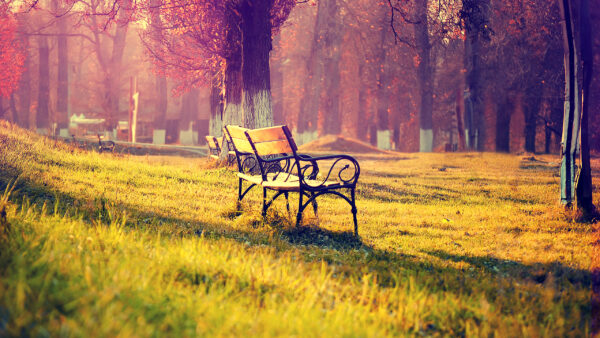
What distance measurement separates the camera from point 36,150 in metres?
10.8

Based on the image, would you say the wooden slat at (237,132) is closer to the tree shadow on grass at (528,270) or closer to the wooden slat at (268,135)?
the wooden slat at (268,135)

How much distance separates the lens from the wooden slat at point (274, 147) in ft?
18.6

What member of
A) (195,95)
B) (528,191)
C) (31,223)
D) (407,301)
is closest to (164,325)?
(407,301)

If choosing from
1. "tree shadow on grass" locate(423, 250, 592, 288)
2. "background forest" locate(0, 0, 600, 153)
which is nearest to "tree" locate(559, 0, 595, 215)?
"tree shadow on grass" locate(423, 250, 592, 288)

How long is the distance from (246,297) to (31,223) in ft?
7.49

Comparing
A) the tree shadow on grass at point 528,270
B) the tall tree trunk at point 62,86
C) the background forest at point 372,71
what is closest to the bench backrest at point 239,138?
the tree shadow on grass at point 528,270

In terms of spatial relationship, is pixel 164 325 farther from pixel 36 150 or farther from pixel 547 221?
pixel 36 150

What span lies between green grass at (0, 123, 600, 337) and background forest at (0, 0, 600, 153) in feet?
21.1

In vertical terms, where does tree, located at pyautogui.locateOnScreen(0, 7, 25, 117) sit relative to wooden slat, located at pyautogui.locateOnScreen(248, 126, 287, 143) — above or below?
above

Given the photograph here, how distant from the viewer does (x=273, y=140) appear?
5.76 meters

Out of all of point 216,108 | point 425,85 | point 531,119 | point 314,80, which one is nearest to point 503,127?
point 531,119

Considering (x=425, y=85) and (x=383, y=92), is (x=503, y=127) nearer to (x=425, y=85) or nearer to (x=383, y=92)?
(x=425, y=85)

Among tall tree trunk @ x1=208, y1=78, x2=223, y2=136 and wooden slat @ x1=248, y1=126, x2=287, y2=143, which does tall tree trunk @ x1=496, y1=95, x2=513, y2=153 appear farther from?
wooden slat @ x1=248, y1=126, x2=287, y2=143

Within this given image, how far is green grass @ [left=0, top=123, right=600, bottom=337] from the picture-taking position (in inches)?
107
